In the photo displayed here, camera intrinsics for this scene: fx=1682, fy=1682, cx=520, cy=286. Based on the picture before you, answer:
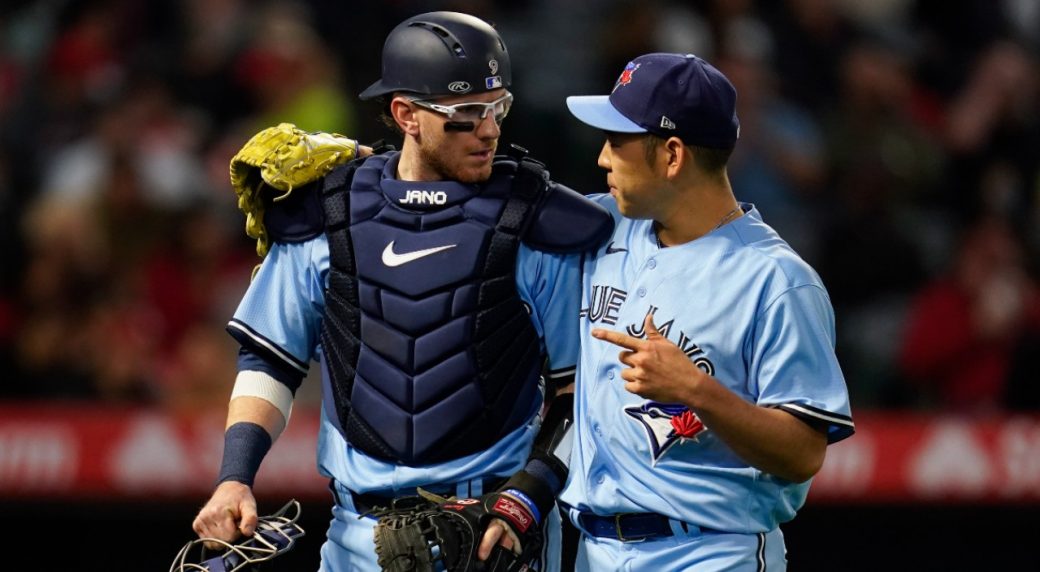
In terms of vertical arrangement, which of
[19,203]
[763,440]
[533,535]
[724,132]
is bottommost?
[19,203]

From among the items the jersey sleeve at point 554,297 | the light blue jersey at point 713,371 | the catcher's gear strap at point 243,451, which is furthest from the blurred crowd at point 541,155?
the light blue jersey at point 713,371

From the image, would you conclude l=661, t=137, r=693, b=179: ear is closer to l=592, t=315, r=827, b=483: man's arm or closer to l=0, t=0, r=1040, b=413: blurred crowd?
l=592, t=315, r=827, b=483: man's arm

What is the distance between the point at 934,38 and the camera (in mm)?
9422

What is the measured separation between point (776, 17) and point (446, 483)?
18.3 feet

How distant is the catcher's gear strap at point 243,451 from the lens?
3875 mm

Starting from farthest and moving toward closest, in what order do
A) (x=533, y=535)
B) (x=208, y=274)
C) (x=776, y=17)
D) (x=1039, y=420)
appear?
(x=776, y=17)
(x=208, y=274)
(x=1039, y=420)
(x=533, y=535)

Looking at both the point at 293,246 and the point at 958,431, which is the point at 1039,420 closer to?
the point at 958,431

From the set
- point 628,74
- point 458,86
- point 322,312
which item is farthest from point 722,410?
point 322,312

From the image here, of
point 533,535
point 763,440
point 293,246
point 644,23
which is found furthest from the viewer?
point 644,23

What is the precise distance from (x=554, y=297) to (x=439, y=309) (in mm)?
278

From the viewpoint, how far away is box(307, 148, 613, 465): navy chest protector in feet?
12.7

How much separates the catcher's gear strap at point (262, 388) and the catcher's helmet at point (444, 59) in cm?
74

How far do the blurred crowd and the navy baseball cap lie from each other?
354cm

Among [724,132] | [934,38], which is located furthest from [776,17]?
[724,132]
